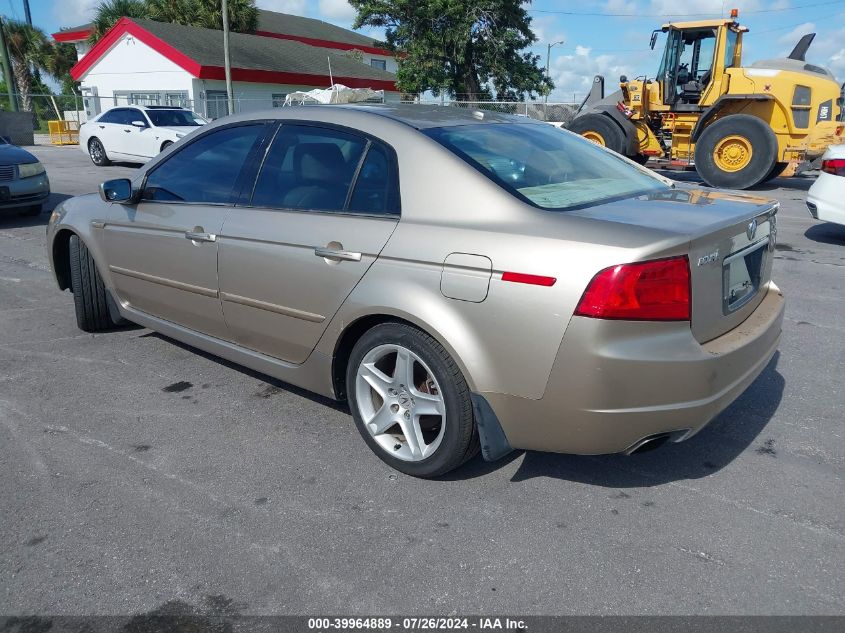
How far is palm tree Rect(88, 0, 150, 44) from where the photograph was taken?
38.6 meters

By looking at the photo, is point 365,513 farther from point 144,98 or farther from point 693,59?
point 144,98

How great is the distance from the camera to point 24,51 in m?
41.2

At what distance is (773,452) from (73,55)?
5082 cm

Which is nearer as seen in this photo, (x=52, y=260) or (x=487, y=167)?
(x=487, y=167)

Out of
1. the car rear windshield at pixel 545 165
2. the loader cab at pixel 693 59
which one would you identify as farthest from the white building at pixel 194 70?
the car rear windshield at pixel 545 165

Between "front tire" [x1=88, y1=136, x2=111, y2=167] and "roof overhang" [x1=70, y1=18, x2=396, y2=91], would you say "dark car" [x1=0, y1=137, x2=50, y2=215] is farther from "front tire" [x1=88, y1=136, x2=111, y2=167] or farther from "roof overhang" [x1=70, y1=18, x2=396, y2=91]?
"roof overhang" [x1=70, y1=18, x2=396, y2=91]

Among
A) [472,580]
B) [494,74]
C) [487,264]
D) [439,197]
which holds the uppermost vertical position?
[494,74]

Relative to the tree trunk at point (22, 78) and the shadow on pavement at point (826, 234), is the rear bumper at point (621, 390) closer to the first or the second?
the shadow on pavement at point (826, 234)

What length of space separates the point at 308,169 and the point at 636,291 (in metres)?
1.79

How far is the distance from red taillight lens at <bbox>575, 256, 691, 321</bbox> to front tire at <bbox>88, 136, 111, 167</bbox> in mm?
18489

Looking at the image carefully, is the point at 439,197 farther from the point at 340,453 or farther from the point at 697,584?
the point at 697,584

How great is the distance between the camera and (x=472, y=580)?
2.46 meters

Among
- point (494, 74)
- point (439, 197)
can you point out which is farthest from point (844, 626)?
point (494, 74)

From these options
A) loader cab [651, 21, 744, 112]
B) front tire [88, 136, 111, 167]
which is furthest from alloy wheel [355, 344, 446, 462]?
front tire [88, 136, 111, 167]
